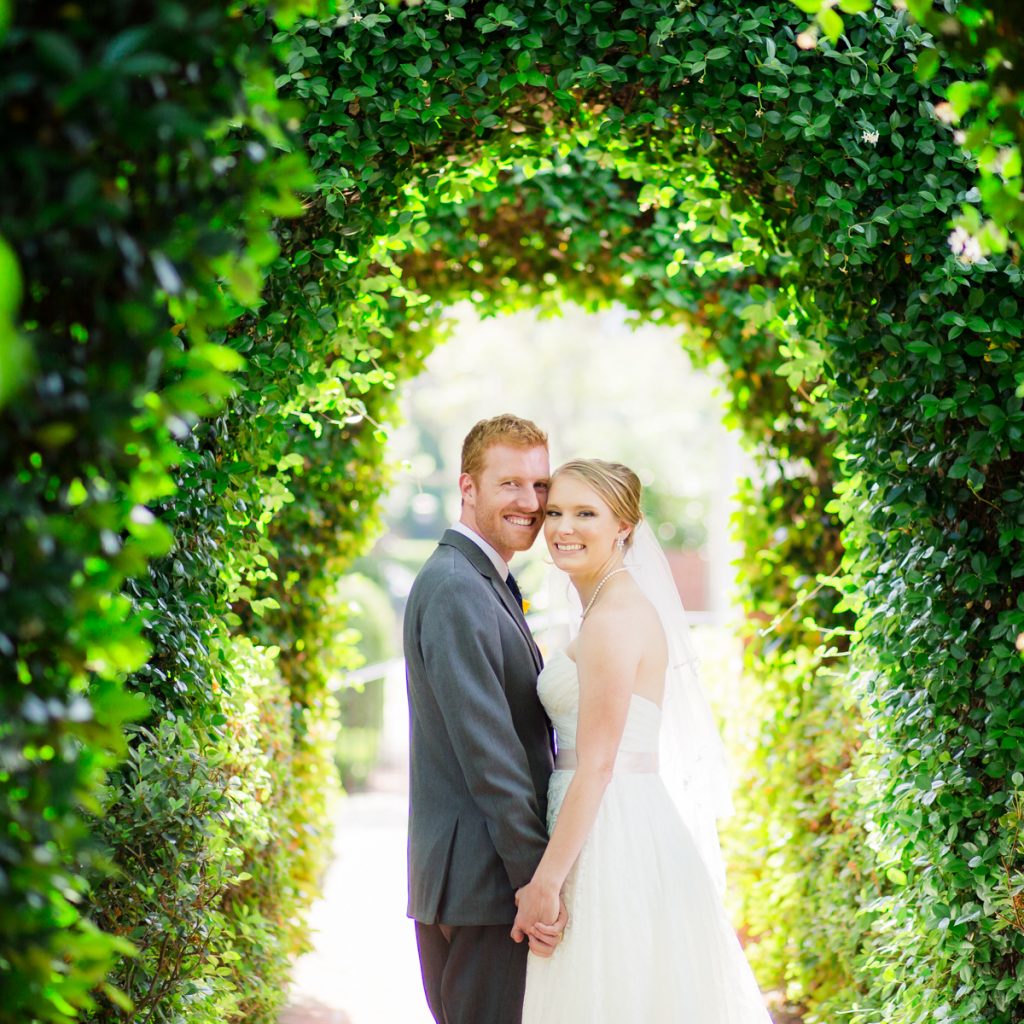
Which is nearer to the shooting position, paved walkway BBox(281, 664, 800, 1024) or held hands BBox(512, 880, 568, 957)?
held hands BBox(512, 880, 568, 957)

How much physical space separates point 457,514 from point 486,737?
16115 mm

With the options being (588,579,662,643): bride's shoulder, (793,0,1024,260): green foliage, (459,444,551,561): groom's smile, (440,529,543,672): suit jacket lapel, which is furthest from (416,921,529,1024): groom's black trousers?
(793,0,1024,260): green foliage

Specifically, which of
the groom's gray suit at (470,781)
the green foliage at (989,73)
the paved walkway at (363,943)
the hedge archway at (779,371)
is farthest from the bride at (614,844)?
the paved walkway at (363,943)

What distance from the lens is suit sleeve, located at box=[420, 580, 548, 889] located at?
9.59 ft

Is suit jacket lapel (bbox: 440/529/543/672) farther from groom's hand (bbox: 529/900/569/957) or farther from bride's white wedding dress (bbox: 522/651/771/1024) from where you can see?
groom's hand (bbox: 529/900/569/957)

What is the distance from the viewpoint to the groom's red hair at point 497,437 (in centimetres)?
337

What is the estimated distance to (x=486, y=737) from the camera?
293 centimetres

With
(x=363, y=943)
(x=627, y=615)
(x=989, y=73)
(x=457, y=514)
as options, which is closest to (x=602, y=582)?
(x=627, y=615)

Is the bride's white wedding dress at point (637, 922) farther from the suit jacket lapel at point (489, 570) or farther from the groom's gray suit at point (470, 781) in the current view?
the suit jacket lapel at point (489, 570)

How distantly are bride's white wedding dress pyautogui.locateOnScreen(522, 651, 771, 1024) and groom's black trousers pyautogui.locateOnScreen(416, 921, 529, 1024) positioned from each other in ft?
0.40

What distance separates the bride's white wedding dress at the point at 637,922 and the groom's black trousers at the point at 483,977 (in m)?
0.12

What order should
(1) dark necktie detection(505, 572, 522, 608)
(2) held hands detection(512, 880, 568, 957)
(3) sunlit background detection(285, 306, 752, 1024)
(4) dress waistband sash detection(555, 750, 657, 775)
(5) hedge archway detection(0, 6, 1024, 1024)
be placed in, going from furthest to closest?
(3) sunlit background detection(285, 306, 752, 1024)
(1) dark necktie detection(505, 572, 522, 608)
(4) dress waistband sash detection(555, 750, 657, 775)
(5) hedge archway detection(0, 6, 1024, 1024)
(2) held hands detection(512, 880, 568, 957)

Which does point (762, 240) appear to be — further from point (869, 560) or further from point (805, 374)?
point (869, 560)

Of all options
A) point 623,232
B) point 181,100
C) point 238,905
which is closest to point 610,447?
point 623,232
